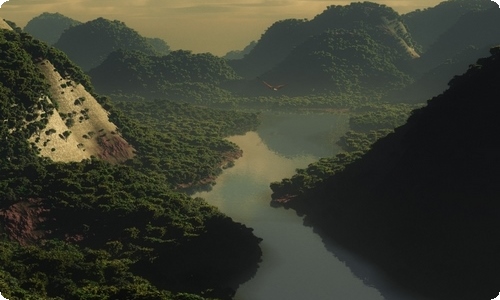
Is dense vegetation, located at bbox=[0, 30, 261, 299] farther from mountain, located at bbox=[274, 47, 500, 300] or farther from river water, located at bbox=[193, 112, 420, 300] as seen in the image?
mountain, located at bbox=[274, 47, 500, 300]

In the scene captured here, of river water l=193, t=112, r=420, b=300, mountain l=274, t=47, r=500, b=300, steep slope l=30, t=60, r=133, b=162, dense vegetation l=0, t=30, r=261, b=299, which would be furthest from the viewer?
steep slope l=30, t=60, r=133, b=162

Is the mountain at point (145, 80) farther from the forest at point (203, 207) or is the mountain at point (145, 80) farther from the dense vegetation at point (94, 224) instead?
the dense vegetation at point (94, 224)

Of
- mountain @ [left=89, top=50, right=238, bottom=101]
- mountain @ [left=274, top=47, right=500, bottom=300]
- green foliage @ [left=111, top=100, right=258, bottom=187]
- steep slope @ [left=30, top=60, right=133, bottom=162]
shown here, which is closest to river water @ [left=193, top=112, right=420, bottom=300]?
mountain @ [left=274, top=47, right=500, bottom=300]

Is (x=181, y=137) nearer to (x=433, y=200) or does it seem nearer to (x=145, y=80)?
(x=433, y=200)

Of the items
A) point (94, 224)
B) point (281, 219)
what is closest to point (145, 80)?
point (281, 219)

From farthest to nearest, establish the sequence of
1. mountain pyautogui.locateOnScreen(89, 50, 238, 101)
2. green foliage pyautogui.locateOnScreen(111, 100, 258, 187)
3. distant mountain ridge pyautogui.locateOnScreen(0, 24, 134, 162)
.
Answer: mountain pyautogui.locateOnScreen(89, 50, 238, 101), green foliage pyautogui.locateOnScreen(111, 100, 258, 187), distant mountain ridge pyautogui.locateOnScreen(0, 24, 134, 162)

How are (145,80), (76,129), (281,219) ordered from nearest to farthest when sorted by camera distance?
1. (281,219)
2. (76,129)
3. (145,80)
